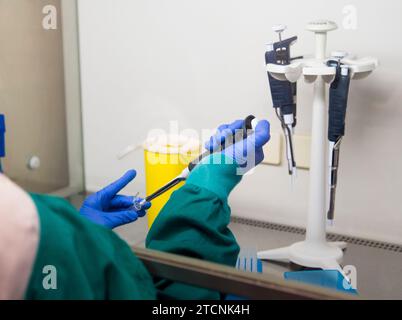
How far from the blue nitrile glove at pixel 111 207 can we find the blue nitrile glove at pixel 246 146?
22cm

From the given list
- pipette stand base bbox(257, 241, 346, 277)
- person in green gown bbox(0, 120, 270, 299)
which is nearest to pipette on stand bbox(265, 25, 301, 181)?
pipette stand base bbox(257, 241, 346, 277)

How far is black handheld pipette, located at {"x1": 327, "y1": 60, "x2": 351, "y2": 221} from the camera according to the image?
1242mm

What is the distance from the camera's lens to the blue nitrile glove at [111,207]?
3.65 ft

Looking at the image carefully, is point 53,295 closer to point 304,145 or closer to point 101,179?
point 304,145

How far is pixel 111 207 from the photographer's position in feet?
4.05

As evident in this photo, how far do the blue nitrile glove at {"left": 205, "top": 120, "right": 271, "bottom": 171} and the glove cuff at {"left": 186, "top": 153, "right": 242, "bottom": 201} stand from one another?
0.07 ft

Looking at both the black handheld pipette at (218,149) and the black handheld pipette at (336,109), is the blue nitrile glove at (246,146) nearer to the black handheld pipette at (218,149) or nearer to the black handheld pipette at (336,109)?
the black handheld pipette at (218,149)

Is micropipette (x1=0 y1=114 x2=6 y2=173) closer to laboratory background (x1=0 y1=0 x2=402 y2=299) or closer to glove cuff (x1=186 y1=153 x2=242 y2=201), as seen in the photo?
laboratory background (x1=0 y1=0 x2=402 y2=299)

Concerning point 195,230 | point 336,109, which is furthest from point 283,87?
point 195,230

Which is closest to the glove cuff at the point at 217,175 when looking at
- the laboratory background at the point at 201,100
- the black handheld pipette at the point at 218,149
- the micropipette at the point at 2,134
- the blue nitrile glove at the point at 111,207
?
the black handheld pipette at the point at 218,149

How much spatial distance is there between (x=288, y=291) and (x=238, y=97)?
1098 mm

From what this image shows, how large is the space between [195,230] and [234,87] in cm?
88

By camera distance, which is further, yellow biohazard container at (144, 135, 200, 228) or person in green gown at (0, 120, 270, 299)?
yellow biohazard container at (144, 135, 200, 228)

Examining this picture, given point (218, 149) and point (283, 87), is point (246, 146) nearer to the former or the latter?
point (218, 149)
